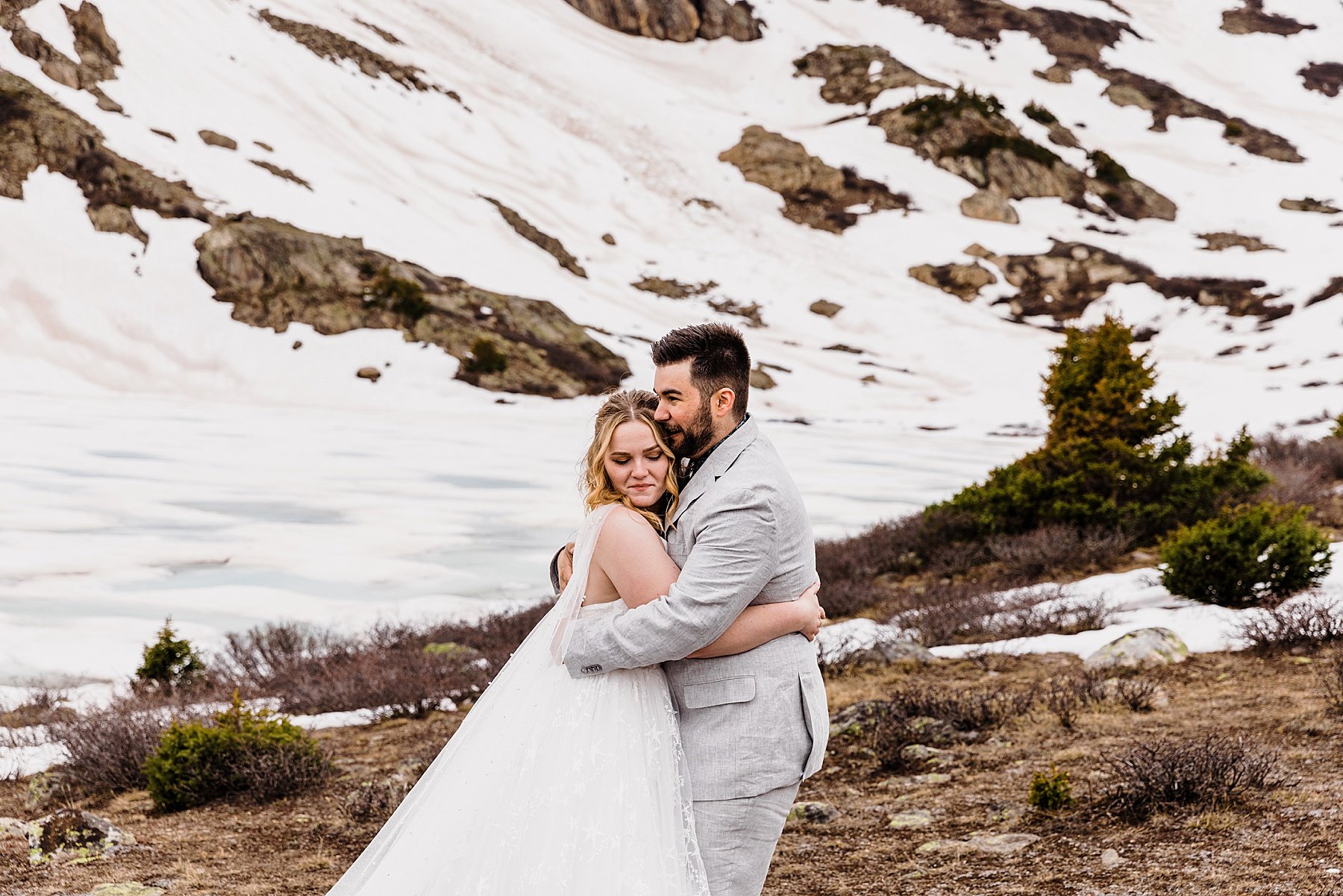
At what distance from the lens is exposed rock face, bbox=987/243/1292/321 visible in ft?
152

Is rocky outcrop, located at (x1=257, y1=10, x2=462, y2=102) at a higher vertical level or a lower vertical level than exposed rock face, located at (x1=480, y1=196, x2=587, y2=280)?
higher

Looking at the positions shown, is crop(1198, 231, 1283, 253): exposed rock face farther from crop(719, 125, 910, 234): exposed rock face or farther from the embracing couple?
the embracing couple

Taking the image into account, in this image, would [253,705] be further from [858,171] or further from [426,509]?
[858,171]

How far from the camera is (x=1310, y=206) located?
58.9 metres

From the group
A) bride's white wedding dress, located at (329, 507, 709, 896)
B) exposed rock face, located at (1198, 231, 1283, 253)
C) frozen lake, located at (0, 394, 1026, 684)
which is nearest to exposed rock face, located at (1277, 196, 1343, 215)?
exposed rock face, located at (1198, 231, 1283, 253)

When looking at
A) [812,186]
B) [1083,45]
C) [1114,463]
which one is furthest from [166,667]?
[1083,45]

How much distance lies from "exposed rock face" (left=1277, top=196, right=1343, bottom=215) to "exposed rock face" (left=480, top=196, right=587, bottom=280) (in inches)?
1621

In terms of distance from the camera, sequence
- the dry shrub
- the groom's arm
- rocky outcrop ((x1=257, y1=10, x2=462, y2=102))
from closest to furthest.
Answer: the groom's arm
the dry shrub
rocky outcrop ((x1=257, y1=10, x2=462, y2=102))

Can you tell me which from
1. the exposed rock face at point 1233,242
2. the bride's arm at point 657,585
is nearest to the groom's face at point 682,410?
the bride's arm at point 657,585

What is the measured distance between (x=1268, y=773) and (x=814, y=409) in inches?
1175

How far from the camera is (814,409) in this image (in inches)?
1361

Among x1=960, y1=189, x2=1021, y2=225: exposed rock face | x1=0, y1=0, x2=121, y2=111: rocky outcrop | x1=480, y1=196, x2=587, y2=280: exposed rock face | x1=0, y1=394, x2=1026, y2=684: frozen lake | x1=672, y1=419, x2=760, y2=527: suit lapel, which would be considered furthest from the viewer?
x1=960, y1=189, x2=1021, y2=225: exposed rock face

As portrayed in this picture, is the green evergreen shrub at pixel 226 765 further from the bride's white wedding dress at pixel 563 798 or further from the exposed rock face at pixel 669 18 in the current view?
the exposed rock face at pixel 669 18

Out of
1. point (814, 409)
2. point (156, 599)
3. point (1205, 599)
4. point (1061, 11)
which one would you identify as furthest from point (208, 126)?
point (1061, 11)
